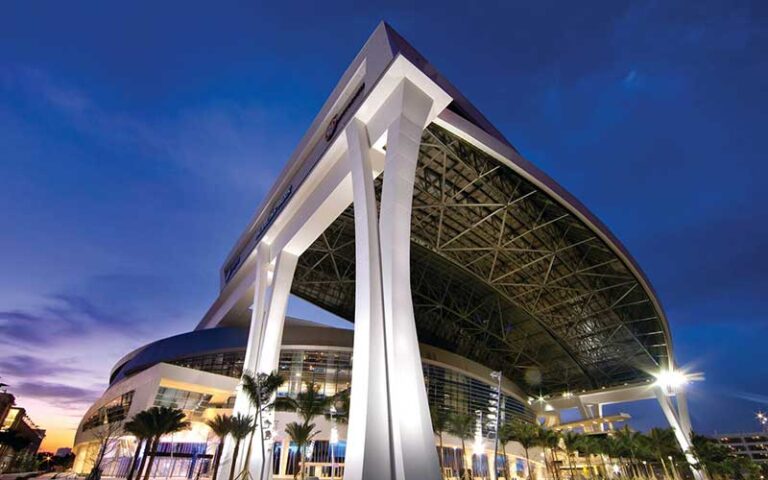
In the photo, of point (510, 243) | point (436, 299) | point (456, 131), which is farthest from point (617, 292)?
point (456, 131)

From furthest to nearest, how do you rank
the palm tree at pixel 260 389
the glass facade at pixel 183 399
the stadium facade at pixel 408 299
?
1. the glass facade at pixel 183 399
2. the palm tree at pixel 260 389
3. the stadium facade at pixel 408 299

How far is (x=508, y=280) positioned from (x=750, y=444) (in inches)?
5189

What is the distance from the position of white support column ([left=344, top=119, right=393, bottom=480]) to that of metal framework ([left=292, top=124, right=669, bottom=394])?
940cm

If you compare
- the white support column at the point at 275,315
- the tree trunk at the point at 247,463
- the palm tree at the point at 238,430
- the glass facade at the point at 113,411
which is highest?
the white support column at the point at 275,315

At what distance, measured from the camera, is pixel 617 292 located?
109 feet

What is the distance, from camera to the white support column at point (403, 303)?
9.79 m

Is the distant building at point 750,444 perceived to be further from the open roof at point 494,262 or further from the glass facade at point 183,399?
the glass facade at point 183,399

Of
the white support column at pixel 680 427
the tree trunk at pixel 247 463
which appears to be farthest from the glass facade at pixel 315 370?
the white support column at pixel 680 427

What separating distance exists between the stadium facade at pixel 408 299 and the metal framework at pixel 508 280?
0.20m

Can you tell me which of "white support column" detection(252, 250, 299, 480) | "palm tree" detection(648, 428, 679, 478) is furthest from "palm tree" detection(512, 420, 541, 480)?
"white support column" detection(252, 250, 299, 480)

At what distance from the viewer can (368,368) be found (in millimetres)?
10695

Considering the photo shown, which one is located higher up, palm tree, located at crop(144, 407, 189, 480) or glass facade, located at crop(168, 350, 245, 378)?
glass facade, located at crop(168, 350, 245, 378)

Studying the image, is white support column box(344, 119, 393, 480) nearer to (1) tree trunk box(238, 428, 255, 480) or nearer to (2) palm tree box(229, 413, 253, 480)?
(2) palm tree box(229, 413, 253, 480)

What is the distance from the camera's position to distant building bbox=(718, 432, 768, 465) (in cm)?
11081
